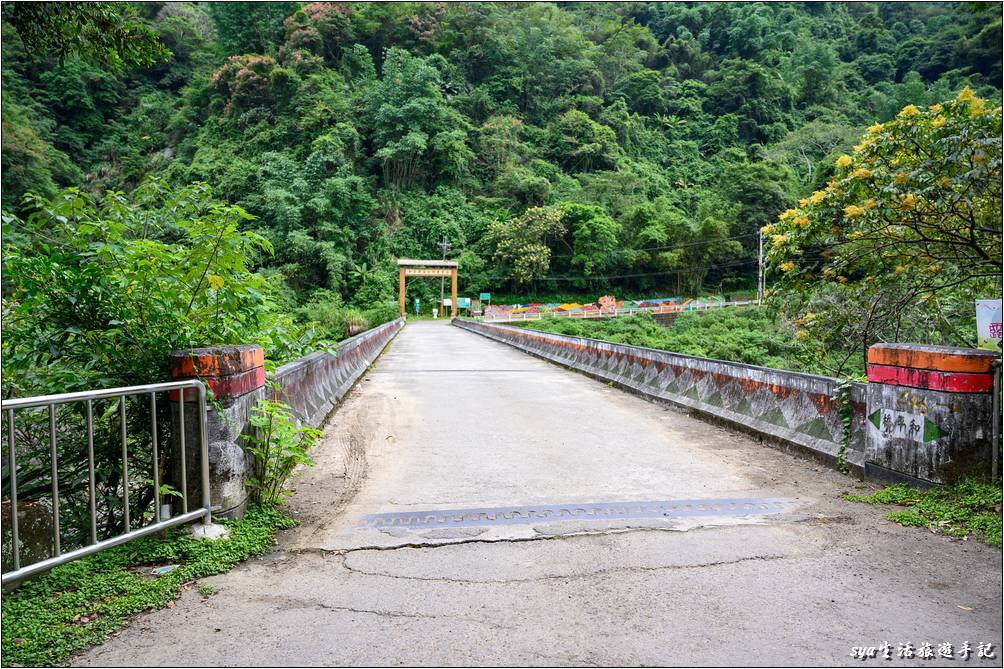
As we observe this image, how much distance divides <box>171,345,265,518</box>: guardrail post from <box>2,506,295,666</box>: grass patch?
0.64 ft

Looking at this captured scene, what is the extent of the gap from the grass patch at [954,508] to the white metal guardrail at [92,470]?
4.14m

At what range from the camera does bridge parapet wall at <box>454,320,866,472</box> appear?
5.16 m

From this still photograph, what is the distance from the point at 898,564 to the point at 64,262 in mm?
4775

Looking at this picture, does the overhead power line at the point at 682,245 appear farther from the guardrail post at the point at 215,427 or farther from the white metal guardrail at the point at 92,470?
the white metal guardrail at the point at 92,470

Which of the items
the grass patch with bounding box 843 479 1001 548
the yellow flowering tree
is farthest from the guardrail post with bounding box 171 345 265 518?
the yellow flowering tree

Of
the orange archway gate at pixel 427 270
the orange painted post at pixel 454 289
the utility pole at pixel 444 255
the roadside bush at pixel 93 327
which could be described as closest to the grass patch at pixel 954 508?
the roadside bush at pixel 93 327

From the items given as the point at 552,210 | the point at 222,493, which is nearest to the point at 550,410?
the point at 222,493

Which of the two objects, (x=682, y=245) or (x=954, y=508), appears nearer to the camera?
(x=954, y=508)

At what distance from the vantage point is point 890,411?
14.3 ft

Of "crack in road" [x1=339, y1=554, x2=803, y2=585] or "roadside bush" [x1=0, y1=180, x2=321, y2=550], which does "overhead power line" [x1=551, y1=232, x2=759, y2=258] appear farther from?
"crack in road" [x1=339, y1=554, x2=803, y2=585]

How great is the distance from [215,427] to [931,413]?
180 inches

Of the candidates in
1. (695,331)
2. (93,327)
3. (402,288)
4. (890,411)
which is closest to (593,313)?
(695,331)

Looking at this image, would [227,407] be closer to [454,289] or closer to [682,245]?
[454,289]

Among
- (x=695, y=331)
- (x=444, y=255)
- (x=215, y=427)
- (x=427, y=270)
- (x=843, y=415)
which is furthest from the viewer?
(x=444, y=255)
